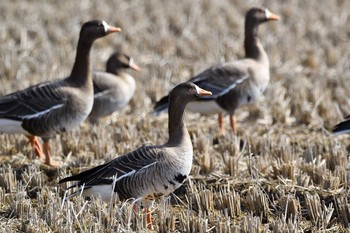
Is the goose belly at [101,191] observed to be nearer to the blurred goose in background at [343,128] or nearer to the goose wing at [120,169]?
the goose wing at [120,169]

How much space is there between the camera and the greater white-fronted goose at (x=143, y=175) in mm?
6863

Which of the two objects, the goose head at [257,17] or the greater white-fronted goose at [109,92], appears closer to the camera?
the greater white-fronted goose at [109,92]

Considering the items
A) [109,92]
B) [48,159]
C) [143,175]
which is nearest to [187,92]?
[143,175]

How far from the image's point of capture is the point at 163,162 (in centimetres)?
689

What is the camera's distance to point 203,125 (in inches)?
436

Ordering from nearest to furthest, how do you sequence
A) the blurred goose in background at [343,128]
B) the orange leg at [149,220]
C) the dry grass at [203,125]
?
the orange leg at [149,220] < the dry grass at [203,125] < the blurred goose in background at [343,128]

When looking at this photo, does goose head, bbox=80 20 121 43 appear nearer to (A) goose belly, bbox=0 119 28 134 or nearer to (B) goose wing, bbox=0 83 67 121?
(B) goose wing, bbox=0 83 67 121

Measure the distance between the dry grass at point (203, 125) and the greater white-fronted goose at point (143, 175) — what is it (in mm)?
179

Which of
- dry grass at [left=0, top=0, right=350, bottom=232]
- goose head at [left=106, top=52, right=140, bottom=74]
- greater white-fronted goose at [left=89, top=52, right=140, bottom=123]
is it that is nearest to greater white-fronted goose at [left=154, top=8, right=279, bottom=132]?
dry grass at [left=0, top=0, right=350, bottom=232]

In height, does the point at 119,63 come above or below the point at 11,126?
above

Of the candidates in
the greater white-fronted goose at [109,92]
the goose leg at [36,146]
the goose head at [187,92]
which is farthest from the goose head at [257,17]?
the goose head at [187,92]

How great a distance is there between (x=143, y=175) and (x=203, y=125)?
4.29m

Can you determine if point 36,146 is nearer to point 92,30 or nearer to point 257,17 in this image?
point 92,30

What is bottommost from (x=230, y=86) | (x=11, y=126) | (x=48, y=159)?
(x=48, y=159)
